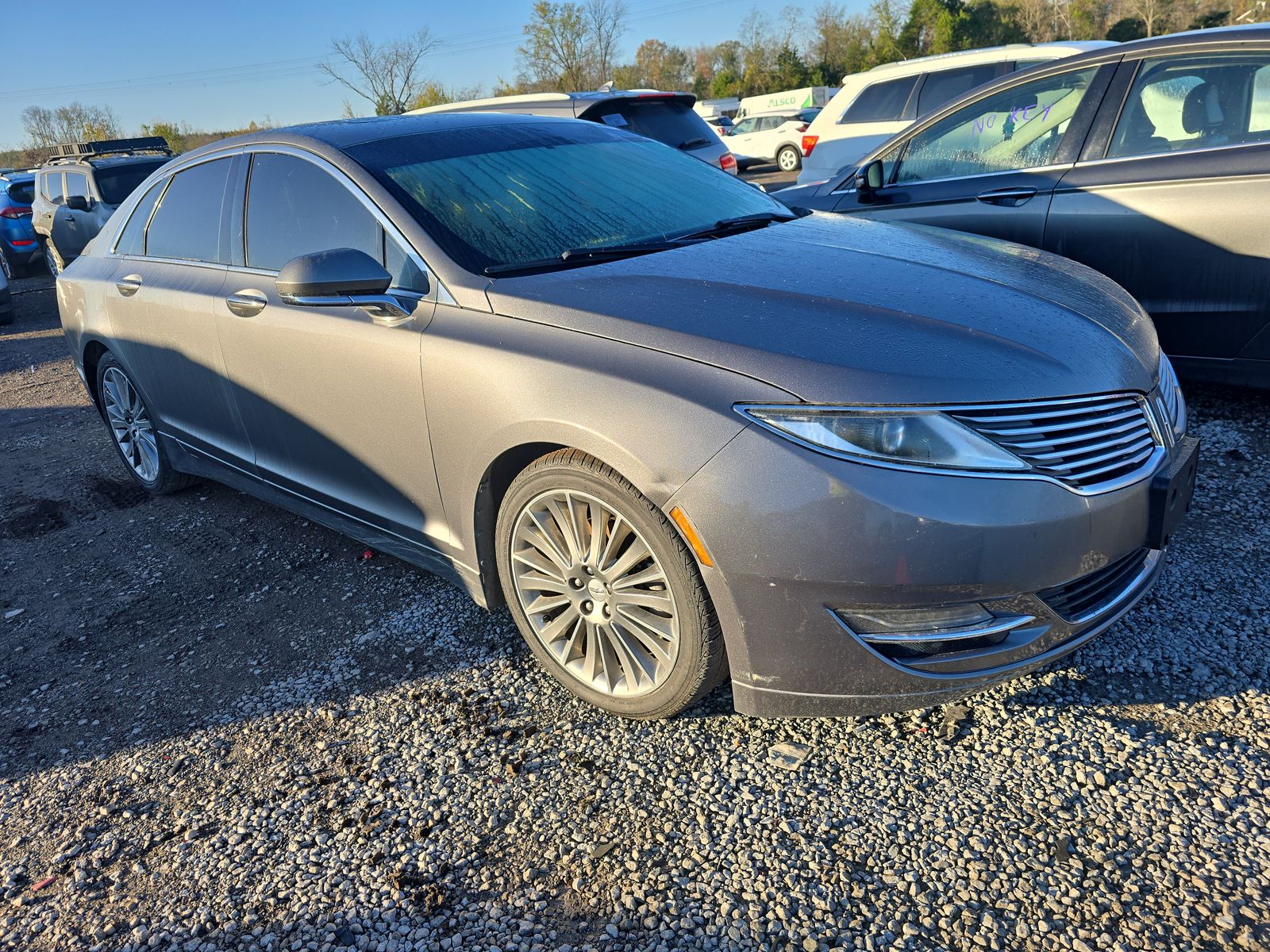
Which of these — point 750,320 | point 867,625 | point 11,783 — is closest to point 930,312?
point 750,320

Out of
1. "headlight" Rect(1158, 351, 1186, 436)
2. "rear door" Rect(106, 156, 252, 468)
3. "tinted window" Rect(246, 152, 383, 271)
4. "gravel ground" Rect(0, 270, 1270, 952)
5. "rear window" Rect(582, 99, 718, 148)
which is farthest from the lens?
"rear window" Rect(582, 99, 718, 148)

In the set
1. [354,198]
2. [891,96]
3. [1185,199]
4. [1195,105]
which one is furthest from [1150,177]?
[891,96]

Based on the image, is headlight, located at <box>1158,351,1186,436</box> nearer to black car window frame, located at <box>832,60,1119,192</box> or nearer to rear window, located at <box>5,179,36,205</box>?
black car window frame, located at <box>832,60,1119,192</box>

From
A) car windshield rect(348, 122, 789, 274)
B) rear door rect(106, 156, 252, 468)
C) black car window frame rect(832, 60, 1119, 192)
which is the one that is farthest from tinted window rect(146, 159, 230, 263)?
black car window frame rect(832, 60, 1119, 192)

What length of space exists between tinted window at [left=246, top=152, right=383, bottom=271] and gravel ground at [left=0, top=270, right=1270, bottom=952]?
133 centimetres

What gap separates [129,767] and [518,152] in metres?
2.39

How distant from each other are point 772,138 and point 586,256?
904 inches

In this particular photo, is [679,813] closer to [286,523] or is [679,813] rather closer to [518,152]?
[518,152]

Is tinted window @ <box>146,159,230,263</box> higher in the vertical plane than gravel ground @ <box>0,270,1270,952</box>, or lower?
higher

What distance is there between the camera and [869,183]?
16.3ft

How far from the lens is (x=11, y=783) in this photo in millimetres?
2645

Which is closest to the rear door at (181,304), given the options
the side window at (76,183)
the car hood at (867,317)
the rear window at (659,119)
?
Answer: the car hood at (867,317)

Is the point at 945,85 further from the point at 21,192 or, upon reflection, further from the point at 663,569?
the point at 21,192

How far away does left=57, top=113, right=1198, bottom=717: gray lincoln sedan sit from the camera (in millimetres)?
2059
